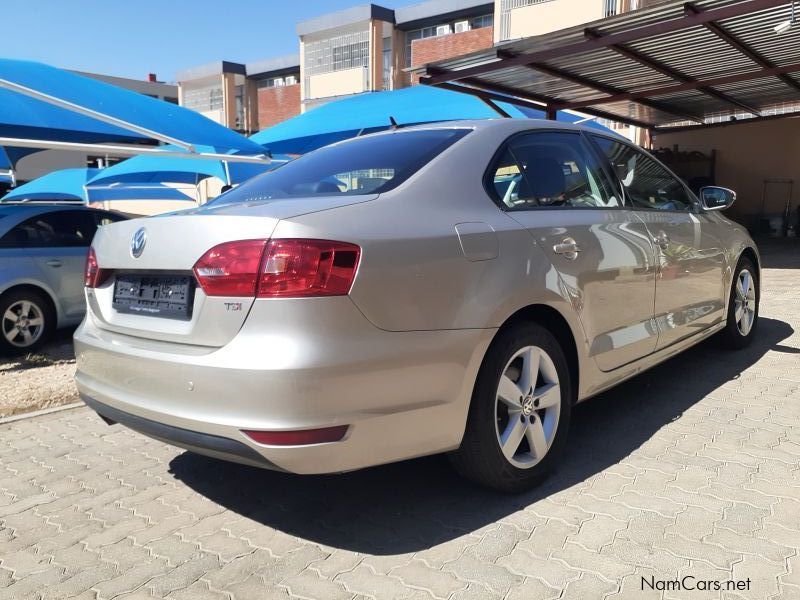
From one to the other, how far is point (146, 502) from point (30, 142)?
469cm

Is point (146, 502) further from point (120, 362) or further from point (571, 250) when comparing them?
point (571, 250)

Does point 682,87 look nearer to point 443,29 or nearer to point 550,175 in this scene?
point 550,175

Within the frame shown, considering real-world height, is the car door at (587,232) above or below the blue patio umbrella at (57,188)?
below

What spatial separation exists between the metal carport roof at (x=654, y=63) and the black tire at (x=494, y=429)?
638 centimetres

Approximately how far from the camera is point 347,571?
2.38 metres

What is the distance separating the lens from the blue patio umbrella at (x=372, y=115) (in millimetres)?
9477

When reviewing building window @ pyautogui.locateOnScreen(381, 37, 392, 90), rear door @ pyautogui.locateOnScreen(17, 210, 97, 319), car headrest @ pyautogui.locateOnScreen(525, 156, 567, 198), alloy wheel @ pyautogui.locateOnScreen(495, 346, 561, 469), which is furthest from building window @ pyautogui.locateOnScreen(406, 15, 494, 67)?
alloy wheel @ pyautogui.locateOnScreen(495, 346, 561, 469)

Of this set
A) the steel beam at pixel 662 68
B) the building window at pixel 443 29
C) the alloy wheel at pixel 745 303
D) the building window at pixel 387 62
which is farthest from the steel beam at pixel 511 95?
the building window at pixel 387 62

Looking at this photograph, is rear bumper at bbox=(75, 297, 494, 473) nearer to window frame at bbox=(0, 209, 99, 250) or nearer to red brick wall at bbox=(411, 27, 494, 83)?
window frame at bbox=(0, 209, 99, 250)

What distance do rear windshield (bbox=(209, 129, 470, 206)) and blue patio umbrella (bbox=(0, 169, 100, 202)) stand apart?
16089 millimetres

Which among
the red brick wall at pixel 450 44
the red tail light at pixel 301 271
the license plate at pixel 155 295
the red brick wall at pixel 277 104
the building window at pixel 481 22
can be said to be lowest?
the license plate at pixel 155 295

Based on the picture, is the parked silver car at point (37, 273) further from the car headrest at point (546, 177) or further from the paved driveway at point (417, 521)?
the car headrest at point (546, 177)

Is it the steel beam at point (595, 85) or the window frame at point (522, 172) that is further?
the steel beam at point (595, 85)

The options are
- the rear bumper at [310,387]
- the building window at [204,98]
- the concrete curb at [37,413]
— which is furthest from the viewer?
the building window at [204,98]
